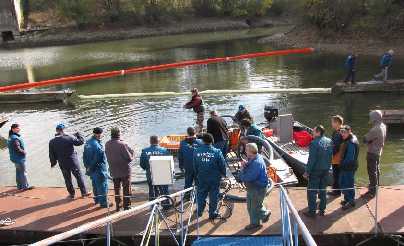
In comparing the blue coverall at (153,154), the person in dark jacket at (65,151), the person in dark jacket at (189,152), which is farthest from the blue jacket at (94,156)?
the person in dark jacket at (189,152)

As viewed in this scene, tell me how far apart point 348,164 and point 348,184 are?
1.55 feet

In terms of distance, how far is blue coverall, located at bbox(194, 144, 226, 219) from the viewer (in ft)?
28.2

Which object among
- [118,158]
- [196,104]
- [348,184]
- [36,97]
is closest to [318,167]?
[348,184]

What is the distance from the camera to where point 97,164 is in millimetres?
9641

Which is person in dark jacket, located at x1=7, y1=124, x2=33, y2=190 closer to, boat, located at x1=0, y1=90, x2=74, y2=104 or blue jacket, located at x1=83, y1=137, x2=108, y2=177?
blue jacket, located at x1=83, y1=137, x2=108, y2=177

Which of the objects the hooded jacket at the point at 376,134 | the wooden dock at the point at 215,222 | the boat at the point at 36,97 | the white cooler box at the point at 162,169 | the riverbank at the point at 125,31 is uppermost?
the riverbank at the point at 125,31

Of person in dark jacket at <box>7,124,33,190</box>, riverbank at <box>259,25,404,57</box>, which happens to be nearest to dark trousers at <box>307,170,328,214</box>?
person in dark jacket at <box>7,124,33,190</box>

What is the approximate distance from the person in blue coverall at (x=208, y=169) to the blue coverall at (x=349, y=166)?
242 cm

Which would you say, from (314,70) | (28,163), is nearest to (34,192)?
(28,163)

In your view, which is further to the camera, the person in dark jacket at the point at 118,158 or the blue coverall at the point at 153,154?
the blue coverall at the point at 153,154

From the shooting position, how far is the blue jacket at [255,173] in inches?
320

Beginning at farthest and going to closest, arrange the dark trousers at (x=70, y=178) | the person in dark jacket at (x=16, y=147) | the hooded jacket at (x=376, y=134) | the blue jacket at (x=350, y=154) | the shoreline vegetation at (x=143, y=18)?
the shoreline vegetation at (x=143, y=18), the person in dark jacket at (x=16, y=147), the dark trousers at (x=70, y=178), the hooded jacket at (x=376, y=134), the blue jacket at (x=350, y=154)

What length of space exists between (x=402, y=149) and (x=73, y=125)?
12.9 meters

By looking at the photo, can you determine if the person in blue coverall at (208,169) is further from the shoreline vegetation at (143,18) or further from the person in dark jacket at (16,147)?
the shoreline vegetation at (143,18)
